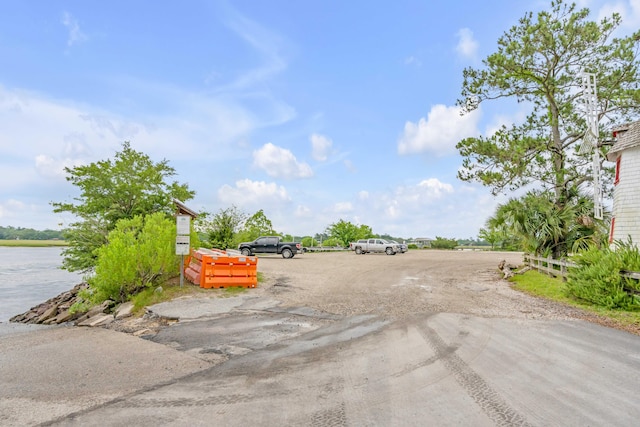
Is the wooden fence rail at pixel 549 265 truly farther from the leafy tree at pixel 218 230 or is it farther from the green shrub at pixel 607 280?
the leafy tree at pixel 218 230

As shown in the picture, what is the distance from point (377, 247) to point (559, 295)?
2624 cm

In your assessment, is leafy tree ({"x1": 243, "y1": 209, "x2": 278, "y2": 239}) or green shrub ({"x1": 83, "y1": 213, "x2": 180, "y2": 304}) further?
leafy tree ({"x1": 243, "y1": 209, "x2": 278, "y2": 239})

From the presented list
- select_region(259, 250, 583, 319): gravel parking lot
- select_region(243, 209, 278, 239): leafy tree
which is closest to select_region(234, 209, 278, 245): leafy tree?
select_region(243, 209, 278, 239): leafy tree

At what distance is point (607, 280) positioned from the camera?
9.68 meters

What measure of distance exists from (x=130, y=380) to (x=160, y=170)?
87.6ft

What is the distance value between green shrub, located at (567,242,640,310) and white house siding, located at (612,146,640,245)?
14.0 ft

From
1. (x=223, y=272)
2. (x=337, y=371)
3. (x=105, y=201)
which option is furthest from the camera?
(x=105, y=201)

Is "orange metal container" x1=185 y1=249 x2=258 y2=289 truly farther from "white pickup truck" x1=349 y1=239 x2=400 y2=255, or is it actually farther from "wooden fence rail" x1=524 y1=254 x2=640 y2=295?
"white pickup truck" x1=349 y1=239 x2=400 y2=255

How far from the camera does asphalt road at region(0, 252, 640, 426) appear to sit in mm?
3744

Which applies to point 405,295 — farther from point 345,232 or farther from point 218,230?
point 345,232

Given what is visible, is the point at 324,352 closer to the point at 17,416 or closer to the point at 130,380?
the point at 130,380

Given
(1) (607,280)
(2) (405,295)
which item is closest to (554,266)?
(1) (607,280)

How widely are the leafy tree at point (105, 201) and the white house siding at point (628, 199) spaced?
23029 millimetres

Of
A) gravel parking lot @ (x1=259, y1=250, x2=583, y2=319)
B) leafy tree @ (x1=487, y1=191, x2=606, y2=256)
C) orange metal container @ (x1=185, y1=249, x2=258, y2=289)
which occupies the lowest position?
gravel parking lot @ (x1=259, y1=250, x2=583, y2=319)
